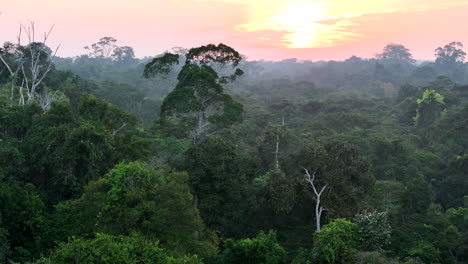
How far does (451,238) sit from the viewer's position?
59.0 feet

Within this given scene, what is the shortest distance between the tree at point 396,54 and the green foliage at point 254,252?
128m

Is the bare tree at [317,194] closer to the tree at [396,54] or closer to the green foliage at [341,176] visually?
the green foliage at [341,176]

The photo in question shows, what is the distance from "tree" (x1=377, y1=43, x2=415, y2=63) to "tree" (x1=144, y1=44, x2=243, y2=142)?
119 meters

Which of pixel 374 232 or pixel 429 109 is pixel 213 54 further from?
pixel 429 109

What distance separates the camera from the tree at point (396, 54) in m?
132

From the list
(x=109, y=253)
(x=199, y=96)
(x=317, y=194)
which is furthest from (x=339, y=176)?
(x=109, y=253)

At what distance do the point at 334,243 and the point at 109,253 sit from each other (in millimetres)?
7301

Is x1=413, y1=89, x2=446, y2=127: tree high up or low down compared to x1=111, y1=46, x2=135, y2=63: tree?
down

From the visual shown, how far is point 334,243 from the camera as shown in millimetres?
13734

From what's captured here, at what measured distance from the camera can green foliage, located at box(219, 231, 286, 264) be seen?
47.2ft

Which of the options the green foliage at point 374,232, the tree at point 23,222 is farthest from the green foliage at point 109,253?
the green foliage at point 374,232

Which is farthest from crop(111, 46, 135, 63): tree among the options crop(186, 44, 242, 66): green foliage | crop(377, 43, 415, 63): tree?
crop(186, 44, 242, 66): green foliage

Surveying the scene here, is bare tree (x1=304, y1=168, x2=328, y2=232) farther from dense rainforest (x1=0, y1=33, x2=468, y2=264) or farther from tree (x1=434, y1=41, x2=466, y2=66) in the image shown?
tree (x1=434, y1=41, x2=466, y2=66)

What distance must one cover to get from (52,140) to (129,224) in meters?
6.91
